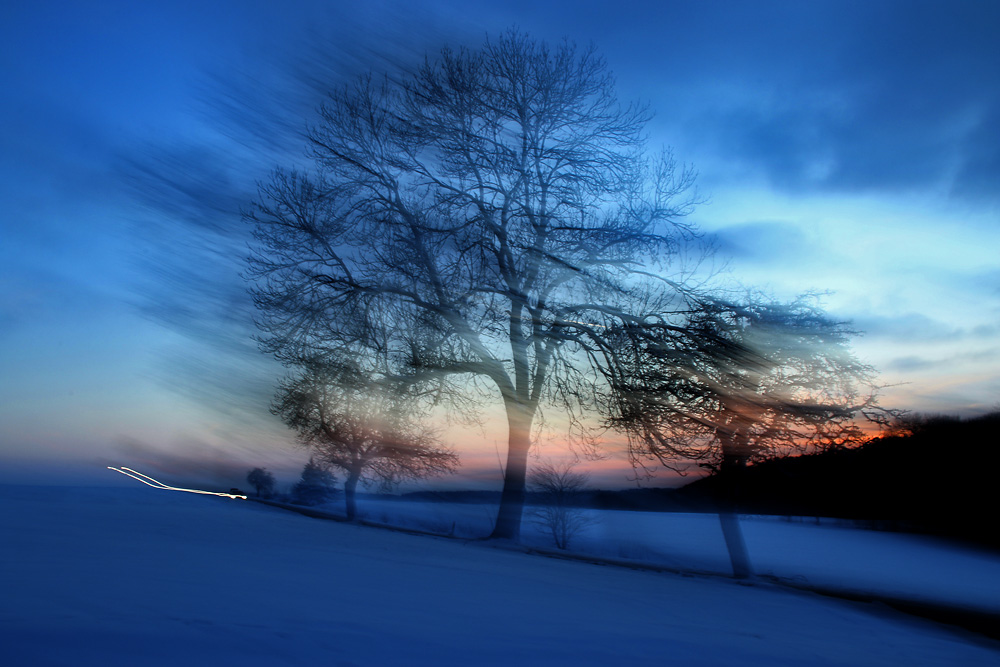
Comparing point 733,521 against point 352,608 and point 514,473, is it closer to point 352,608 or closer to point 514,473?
point 514,473

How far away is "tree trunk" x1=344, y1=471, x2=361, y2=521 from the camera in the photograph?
9.41 m

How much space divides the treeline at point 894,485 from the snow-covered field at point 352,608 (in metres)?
2.14

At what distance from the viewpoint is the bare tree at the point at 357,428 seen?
738cm

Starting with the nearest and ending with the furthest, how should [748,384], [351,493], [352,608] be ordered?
[352,608], [748,384], [351,493]

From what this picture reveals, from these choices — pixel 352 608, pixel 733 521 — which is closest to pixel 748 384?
pixel 733 521

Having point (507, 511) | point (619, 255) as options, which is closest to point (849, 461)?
point (619, 255)

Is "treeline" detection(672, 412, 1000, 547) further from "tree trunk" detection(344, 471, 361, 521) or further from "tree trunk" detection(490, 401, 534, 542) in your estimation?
"tree trunk" detection(344, 471, 361, 521)

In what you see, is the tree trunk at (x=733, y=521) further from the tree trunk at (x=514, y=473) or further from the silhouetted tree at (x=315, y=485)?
the silhouetted tree at (x=315, y=485)

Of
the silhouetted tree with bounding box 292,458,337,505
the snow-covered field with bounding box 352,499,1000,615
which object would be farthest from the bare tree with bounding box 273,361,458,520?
the snow-covered field with bounding box 352,499,1000,615

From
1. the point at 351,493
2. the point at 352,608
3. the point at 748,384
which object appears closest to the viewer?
the point at 352,608

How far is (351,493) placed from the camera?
1006cm

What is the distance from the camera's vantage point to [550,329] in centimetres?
890

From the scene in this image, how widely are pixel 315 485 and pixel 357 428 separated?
206cm

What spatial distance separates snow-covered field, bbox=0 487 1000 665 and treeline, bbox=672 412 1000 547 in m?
2.14
